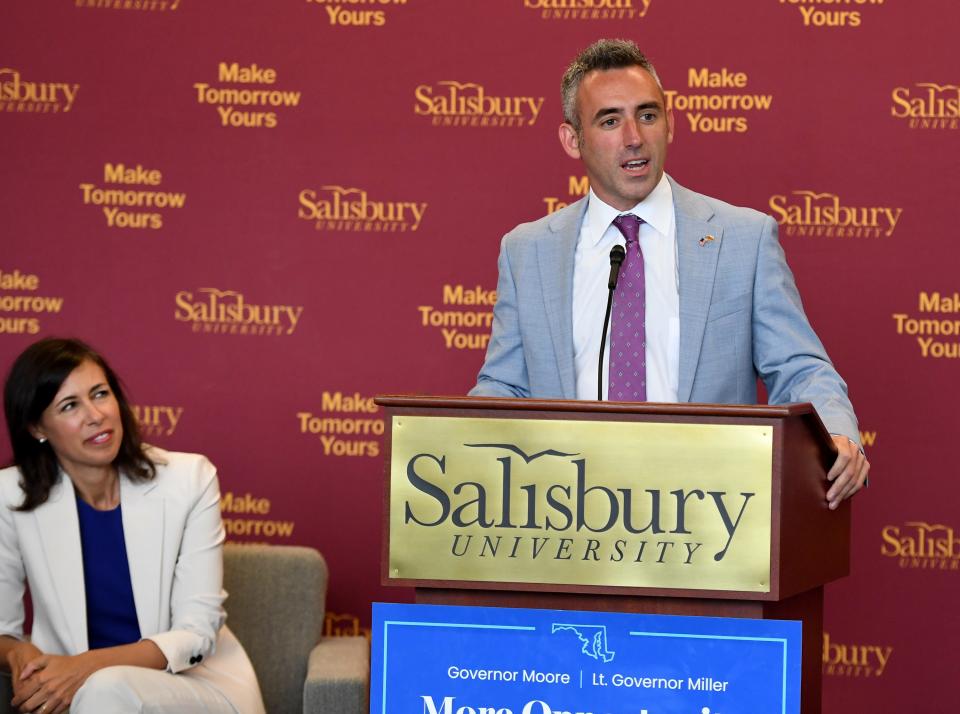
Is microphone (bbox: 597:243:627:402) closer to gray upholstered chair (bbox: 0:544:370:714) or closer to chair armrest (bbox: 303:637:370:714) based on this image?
chair armrest (bbox: 303:637:370:714)

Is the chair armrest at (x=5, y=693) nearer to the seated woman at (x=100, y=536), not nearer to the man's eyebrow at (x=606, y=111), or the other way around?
the seated woman at (x=100, y=536)

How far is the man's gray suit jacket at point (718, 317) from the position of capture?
247cm

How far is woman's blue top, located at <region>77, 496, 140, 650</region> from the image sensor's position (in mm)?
3242

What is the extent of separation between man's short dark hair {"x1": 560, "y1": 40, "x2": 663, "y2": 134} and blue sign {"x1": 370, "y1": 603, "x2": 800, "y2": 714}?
3.93ft

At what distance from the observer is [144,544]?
10.7 ft

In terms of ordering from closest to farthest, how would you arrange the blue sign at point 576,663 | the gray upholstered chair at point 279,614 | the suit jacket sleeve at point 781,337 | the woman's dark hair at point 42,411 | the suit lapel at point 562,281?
the blue sign at point 576,663
the suit jacket sleeve at point 781,337
the suit lapel at point 562,281
the woman's dark hair at point 42,411
the gray upholstered chair at point 279,614

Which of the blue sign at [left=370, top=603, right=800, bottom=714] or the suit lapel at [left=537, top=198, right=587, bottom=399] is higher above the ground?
the suit lapel at [left=537, top=198, right=587, bottom=399]

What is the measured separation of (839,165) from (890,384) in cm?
67

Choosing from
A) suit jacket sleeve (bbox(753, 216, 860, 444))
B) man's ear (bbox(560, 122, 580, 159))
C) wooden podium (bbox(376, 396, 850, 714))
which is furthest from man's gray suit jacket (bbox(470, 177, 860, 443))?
wooden podium (bbox(376, 396, 850, 714))

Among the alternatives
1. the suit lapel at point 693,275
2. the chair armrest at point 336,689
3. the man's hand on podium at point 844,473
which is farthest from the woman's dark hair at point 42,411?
the man's hand on podium at point 844,473

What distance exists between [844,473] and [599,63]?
105cm

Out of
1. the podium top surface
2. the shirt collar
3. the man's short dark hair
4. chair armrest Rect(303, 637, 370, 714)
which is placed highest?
the man's short dark hair

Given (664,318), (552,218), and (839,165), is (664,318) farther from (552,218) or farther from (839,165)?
(839,165)

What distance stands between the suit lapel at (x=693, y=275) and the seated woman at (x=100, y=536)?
141cm
